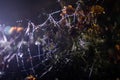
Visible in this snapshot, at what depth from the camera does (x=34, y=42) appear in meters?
5.39

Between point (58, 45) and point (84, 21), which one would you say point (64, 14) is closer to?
point (84, 21)

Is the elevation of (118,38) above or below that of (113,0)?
below

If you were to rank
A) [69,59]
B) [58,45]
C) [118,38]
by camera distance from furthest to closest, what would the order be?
1. [118,38]
2. [58,45]
3. [69,59]

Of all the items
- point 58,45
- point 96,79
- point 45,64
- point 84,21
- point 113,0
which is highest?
point 113,0

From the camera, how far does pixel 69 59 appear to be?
488cm

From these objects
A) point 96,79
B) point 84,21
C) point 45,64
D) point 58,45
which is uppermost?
point 84,21

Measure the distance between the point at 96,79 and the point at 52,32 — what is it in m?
1.39

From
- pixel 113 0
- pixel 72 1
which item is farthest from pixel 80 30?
pixel 113 0

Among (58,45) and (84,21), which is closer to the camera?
(58,45)

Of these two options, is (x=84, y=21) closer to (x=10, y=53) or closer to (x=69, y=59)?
(x=69, y=59)

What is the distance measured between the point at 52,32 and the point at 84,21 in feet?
2.60

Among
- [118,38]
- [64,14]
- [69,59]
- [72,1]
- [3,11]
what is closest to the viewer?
[69,59]

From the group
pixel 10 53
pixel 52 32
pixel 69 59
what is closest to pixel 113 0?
pixel 52 32

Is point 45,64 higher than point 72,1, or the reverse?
point 72,1
